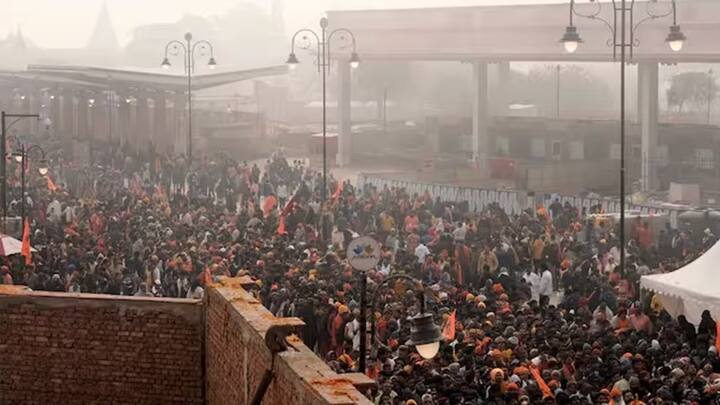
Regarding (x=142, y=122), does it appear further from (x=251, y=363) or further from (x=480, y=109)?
(x=251, y=363)

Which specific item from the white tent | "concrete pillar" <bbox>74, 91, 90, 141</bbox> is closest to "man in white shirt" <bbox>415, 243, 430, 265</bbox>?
the white tent

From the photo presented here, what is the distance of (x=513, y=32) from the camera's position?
1943 inches

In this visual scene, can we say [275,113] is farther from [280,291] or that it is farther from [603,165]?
[280,291]

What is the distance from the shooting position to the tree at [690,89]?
81.9 m

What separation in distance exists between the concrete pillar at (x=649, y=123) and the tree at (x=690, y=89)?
3526cm

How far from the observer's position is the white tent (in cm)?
1983

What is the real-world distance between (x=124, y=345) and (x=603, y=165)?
34845mm

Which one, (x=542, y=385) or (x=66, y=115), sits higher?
(x=66, y=115)

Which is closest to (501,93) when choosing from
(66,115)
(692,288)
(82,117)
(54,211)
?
(82,117)

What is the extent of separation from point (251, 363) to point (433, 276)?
452 inches

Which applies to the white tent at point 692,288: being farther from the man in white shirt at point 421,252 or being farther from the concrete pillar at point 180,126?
the concrete pillar at point 180,126

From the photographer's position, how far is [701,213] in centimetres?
3200

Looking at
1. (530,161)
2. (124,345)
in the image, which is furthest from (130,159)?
(124,345)

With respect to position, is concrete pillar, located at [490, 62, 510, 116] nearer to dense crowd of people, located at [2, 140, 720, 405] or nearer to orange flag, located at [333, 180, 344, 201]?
dense crowd of people, located at [2, 140, 720, 405]
